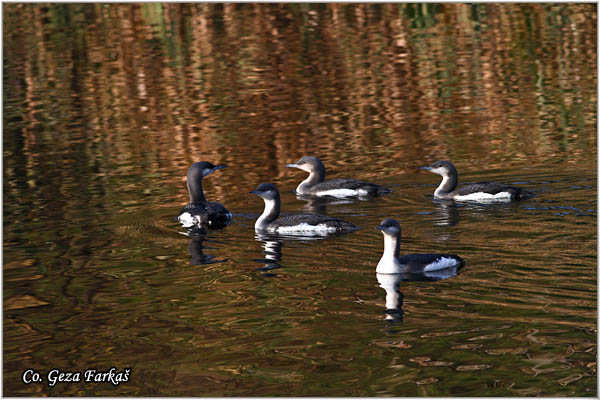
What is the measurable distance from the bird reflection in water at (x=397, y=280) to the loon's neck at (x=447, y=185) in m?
4.14

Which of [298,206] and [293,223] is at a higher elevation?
[293,223]

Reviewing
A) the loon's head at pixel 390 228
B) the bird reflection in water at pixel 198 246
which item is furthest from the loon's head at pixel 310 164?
the loon's head at pixel 390 228

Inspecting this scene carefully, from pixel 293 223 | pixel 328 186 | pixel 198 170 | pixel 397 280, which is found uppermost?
pixel 198 170

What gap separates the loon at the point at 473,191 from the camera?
1502 centimetres

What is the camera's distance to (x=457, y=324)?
383 inches

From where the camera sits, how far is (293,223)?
45.4 ft

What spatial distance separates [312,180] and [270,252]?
14.1ft

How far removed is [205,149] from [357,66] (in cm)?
904

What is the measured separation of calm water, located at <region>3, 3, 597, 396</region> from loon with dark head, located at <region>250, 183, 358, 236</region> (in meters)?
0.23

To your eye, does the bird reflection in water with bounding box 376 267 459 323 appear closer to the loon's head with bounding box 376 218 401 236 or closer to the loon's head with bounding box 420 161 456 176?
the loon's head with bounding box 376 218 401 236

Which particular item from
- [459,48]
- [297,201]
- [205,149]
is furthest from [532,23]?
[297,201]

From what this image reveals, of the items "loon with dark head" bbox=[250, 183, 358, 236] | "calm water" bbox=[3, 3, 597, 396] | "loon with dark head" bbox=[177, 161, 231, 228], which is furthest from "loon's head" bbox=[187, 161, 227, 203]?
"loon with dark head" bbox=[250, 183, 358, 236]

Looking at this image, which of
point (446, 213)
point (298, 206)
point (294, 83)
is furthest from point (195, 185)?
point (294, 83)

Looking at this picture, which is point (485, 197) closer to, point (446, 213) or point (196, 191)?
point (446, 213)
